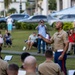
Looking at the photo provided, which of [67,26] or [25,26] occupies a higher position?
[67,26]

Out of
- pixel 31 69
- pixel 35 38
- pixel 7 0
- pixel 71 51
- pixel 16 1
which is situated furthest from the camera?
pixel 16 1

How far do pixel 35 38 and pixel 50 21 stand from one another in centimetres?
2396

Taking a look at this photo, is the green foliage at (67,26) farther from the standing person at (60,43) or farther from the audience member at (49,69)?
the audience member at (49,69)

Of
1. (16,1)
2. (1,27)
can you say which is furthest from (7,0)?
(16,1)

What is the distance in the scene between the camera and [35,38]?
24406 mm

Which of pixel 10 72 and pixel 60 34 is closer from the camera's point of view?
pixel 10 72

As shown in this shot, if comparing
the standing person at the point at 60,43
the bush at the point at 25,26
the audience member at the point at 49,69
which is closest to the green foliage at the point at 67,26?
the bush at the point at 25,26

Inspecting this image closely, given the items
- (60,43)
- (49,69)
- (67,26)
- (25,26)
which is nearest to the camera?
(49,69)

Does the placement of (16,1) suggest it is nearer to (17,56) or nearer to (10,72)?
(17,56)

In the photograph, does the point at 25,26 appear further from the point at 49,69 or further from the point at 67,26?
the point at 49,69

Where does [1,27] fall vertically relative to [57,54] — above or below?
below

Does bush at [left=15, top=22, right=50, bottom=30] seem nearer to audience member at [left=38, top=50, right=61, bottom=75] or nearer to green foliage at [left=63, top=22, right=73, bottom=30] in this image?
green foliage at [left=63, top=22, right=73, bottom=30]

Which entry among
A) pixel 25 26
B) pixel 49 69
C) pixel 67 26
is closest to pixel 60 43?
pixel 49 69

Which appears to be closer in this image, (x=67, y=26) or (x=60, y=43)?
(x=60, y=43)
